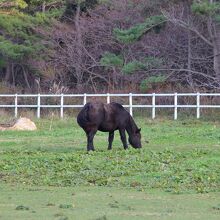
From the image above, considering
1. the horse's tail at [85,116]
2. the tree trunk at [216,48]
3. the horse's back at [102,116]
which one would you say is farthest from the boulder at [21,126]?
the tree trunk at [216,48]

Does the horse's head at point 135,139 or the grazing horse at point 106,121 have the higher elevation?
the grazing horse at point 106,121

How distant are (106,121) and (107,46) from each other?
33.6m

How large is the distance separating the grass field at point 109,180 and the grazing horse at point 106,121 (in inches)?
20.3

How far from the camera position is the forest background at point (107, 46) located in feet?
164

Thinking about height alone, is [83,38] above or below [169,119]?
above

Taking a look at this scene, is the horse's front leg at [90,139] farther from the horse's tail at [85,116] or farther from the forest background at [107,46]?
the forest background at [107,46]

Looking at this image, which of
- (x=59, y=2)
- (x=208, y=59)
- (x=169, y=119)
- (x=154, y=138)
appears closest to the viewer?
(x=154, y=138)

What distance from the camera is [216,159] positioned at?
73.7 ft

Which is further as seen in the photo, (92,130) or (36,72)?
(36,72)

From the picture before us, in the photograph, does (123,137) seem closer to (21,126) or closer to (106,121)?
(106,121)

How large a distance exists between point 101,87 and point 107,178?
39883mm

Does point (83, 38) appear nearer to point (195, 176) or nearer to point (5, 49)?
point (5, 49)

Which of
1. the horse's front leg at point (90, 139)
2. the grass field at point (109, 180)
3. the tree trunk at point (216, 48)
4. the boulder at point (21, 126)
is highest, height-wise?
the tree trunk at point (216, 48)

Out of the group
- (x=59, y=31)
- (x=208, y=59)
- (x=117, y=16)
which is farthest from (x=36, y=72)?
(x=208, y=59)
